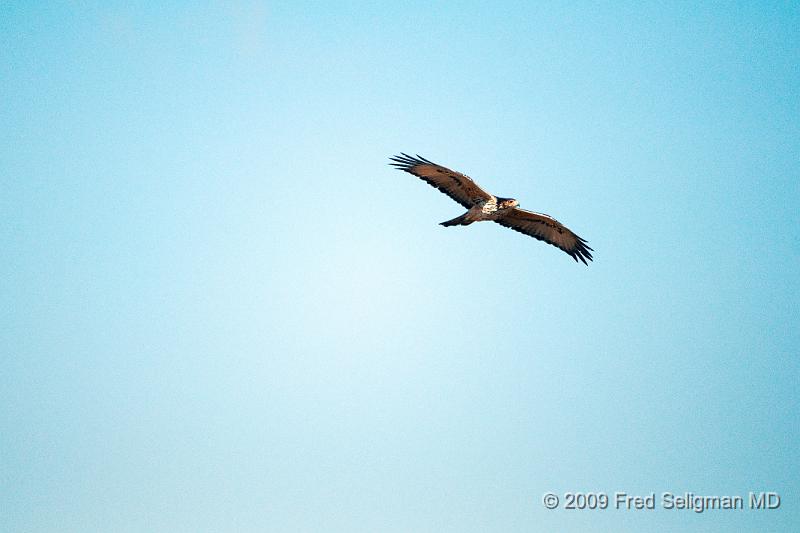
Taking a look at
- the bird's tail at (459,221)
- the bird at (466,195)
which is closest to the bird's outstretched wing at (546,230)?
the bird at (466,195)

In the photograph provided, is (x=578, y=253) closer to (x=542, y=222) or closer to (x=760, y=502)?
(x=542, y=222)

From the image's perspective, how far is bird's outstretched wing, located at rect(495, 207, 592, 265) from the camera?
22.9m

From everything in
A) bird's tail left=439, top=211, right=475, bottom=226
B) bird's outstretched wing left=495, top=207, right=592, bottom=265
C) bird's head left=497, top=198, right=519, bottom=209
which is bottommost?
bird's tail left=439, top=211, right=475, bottom=226

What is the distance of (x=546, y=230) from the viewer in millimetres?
23750

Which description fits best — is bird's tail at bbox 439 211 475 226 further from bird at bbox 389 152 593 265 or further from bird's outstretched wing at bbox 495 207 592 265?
bird's outstretched wing at bbox 495 207 592 265

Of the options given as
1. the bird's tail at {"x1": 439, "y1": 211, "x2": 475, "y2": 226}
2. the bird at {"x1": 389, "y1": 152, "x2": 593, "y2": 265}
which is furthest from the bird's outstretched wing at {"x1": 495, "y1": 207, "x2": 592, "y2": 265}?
the bird's tail at {"x1": 439, "y1": 211, "x2": 475, "y2": 226}

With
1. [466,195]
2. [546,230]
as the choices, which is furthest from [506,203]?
[546,230]

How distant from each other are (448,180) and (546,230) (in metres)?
5.30

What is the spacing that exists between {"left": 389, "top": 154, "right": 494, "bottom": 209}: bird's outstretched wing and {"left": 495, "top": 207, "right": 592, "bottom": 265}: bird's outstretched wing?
6.82 feet

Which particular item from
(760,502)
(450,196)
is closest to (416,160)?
(450,196)

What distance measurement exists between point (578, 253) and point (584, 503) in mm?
9057

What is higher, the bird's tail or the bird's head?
the bird's head

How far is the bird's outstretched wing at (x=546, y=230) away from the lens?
22.9 metres

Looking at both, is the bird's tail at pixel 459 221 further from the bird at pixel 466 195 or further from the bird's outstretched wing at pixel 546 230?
the bird's outstretched wing at pixel 546 230
